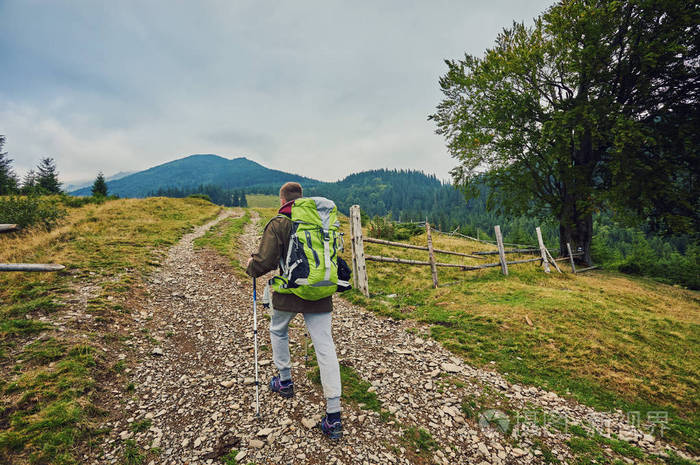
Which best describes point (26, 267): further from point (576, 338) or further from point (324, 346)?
point (576, 338)

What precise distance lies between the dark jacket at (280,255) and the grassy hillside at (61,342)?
273 cm

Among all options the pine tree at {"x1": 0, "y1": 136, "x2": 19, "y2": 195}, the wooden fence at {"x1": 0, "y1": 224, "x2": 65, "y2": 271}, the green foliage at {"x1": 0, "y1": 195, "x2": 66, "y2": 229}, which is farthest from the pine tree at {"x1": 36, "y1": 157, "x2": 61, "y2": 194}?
the wooden fence at {"x1": 0, "y1": 224, "x2": 65, "y2": 271}

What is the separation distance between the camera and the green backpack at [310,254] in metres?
3.28

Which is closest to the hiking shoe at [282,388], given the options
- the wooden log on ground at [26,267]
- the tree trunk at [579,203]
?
the wooden log on ground at [26,267]

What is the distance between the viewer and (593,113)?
40.7ft

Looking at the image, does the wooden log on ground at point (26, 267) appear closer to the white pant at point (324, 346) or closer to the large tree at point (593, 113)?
the white pant at point (324, 346)

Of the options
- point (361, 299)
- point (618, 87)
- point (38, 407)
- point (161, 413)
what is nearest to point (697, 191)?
point (618, 87)

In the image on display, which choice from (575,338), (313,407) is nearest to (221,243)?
(313,407)

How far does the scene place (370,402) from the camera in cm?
402

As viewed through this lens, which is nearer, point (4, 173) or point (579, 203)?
point (579, 203)

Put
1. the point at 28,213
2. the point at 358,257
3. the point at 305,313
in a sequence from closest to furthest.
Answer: the point at 305,313 < the point at 358,257 < the point at 28,213

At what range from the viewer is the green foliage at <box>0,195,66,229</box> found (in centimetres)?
1105

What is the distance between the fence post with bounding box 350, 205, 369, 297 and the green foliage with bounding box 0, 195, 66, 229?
14.1 metres

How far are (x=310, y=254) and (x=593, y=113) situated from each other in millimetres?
16326
